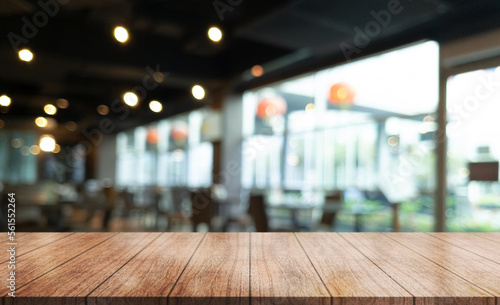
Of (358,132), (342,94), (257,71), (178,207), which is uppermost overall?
(257,71)

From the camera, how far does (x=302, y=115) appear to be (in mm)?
6941

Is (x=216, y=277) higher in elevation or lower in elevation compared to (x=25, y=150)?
lower

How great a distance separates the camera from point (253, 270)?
1126 mm

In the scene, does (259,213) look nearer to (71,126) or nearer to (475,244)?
(475,244)

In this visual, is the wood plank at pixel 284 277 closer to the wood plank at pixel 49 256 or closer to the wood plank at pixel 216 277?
the wood plank at pixel 216 277

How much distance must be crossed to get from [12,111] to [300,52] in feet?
26.1

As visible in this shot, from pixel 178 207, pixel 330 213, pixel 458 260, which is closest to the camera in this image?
pixel 458 260

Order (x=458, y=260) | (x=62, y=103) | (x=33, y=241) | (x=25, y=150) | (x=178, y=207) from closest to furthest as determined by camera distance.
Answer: (x=458, y=260) → (x=33, y=241) → (x=178, y=207) → (x=62, y=103) → (x=25, y=150)

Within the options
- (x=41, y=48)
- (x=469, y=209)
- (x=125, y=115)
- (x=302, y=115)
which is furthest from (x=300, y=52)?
(x=125, y=115)

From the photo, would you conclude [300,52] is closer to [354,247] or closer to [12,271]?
[354,247]

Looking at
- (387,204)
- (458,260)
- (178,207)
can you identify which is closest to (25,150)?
(178,207)

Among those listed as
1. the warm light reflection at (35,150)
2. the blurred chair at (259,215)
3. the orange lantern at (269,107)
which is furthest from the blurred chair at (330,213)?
the warm light reflection at (35,150)

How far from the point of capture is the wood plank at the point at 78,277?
906 millimetres

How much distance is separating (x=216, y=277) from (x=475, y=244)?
4.01ft
